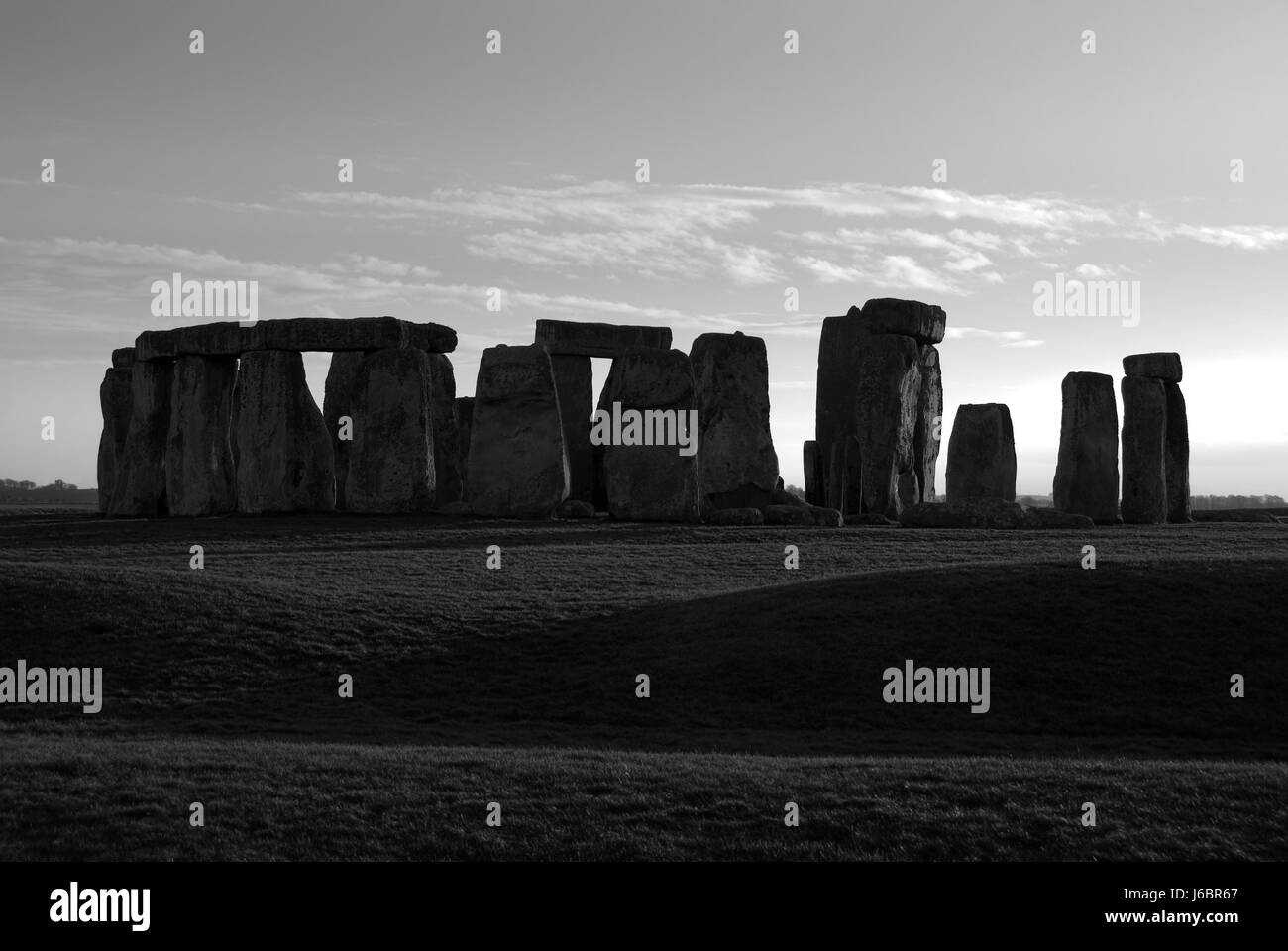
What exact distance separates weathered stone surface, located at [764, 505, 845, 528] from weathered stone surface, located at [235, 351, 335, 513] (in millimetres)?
10195

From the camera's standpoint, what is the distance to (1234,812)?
12.0 meters

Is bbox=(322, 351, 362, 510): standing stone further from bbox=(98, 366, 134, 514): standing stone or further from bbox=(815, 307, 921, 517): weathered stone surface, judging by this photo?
bbox=(815, 307, 921, 517): weathered stone surface

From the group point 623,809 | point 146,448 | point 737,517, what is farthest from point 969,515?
point 623,809

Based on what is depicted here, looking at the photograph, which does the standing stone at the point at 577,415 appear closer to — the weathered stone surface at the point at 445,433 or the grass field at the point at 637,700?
the weathered stone surface at the point at 445,433

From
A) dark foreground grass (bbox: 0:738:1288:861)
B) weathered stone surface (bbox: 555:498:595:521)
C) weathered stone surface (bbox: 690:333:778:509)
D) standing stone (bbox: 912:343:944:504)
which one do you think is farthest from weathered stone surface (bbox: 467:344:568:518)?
dark foreground grass (bbox: 0:738:1288:861)

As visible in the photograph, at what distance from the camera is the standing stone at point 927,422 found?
40062 millimetres

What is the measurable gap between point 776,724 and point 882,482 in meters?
21.0

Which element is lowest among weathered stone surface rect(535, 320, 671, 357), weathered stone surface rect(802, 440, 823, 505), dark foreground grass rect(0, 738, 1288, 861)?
dark foreground grass rect(0, 738, 1288, 861)

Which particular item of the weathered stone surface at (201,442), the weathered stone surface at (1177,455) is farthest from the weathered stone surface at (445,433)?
the weathered stone surface at (1177,455)

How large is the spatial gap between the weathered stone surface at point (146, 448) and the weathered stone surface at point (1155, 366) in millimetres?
24754

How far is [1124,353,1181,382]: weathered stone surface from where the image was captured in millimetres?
39656
